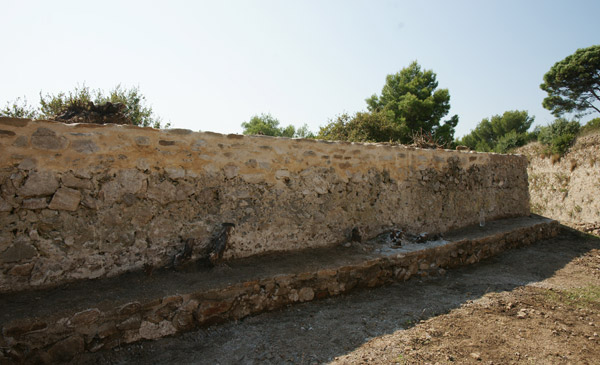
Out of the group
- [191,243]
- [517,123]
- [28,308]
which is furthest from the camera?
[517,123]

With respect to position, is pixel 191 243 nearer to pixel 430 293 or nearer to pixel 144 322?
pixel 144 322

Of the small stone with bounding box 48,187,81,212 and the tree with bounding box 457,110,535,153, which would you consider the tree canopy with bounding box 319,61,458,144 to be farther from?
the small stone with bounding box 48,187,81,212

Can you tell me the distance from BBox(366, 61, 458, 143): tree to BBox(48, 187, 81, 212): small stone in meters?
17.6

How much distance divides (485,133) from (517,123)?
268cm

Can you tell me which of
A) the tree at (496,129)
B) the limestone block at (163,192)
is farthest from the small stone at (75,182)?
the tree at (496,129)

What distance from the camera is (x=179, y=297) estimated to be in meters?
2.33

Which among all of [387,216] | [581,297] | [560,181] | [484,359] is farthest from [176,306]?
[560,181]

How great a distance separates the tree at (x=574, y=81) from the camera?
14.7 metres

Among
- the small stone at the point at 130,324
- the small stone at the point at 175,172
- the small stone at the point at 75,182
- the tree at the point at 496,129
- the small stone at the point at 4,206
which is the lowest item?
the small stone at the point at 130,324

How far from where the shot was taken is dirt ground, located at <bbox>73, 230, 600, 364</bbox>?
218 cm

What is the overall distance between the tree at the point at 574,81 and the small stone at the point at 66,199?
19.0m

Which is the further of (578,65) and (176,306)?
(578,65)

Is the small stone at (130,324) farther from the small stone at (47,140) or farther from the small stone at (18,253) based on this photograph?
the small stone at (47,140)

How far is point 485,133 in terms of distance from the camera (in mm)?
29984
